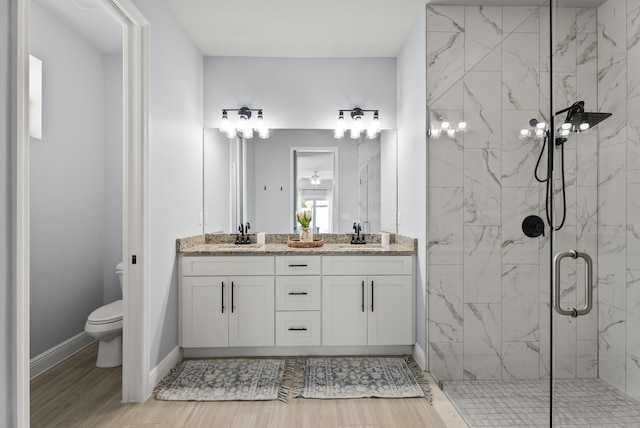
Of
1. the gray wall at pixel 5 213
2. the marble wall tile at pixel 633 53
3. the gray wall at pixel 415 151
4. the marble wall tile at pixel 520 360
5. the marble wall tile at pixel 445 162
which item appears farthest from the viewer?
the gray wall at pixel 415 151

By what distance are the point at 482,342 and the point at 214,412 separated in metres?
1.51

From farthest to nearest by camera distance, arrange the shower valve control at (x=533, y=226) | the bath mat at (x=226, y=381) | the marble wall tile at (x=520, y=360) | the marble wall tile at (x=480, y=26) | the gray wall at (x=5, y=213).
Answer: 1. the marble wall tile at (x=480, y=26)
2. the bath mat at (x=226, y=381)
3. the marble wall tile at (x=520, y=360)
4. the shower valve control at (x=533, y=226)
5. the gray wall at (x=5, y=213)

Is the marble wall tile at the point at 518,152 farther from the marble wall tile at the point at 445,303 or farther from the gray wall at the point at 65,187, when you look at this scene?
the gray wall at the point at 65,187

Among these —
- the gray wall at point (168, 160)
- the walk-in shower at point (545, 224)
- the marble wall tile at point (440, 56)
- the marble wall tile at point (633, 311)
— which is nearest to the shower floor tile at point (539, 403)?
the walk-in shower at point (545, 224)

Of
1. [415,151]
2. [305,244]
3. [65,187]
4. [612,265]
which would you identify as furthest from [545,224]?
[65,187]

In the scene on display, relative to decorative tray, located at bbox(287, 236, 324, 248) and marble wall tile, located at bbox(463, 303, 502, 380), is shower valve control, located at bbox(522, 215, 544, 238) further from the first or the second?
decorative tray, located at bbox(287, 236, 324, 248)

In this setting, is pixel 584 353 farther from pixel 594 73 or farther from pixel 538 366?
pixel 594 73

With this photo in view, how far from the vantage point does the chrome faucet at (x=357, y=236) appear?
11.3 ft

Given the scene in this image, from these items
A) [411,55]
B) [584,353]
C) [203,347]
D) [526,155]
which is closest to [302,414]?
[203,347]

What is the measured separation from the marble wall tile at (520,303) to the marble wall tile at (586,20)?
2.92 ft

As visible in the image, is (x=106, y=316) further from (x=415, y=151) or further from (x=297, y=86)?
(x=415, y=151)

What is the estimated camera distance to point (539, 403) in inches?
64.1

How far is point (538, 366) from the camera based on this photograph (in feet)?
5.37

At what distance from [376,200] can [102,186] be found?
2438 mm
